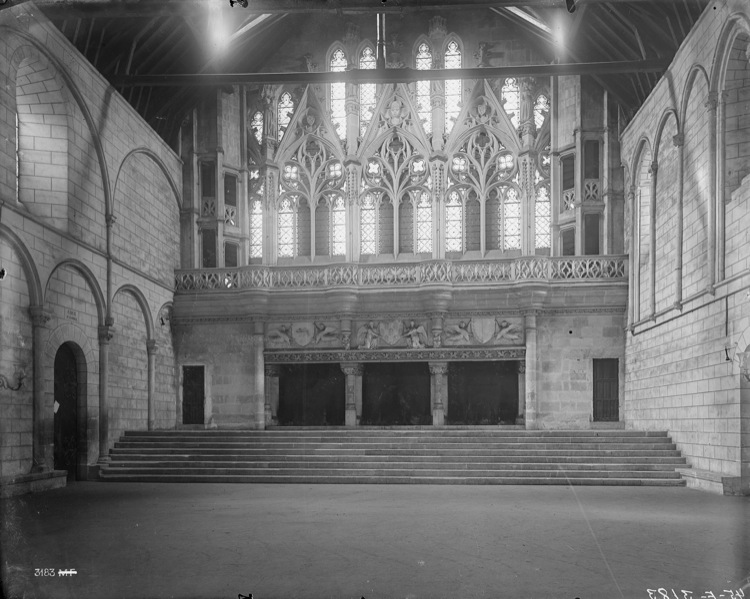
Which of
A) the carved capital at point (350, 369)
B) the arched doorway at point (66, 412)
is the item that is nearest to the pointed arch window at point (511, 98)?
the carved capital at point (350, 369)

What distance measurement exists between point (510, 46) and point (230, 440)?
45.1 feet

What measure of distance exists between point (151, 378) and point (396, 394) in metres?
6.74

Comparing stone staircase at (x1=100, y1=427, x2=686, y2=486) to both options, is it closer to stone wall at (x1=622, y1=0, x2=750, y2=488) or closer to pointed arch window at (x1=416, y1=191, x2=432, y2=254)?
stone wall at (x1=622, y1=0, x2=750, y2=488)

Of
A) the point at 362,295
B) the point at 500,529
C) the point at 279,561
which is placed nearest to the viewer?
the point at 279,561

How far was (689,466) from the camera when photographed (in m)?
14.5

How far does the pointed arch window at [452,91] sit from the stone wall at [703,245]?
21.6 ft

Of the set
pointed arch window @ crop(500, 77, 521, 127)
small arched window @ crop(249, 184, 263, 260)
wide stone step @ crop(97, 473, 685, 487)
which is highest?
pointed arch window @ crop(500, 77, 521, 127)

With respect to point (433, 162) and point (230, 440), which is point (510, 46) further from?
point (230, 440)

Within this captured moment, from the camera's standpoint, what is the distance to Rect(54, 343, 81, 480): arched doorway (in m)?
14.9

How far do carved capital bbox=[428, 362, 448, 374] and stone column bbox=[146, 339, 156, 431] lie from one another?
721 cm

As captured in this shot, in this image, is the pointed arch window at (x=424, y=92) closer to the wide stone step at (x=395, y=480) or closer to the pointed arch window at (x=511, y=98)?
the pointed arch window at (x=511, y=98)

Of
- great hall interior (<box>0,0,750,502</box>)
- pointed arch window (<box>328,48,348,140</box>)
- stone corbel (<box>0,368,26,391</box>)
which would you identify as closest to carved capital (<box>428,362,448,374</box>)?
great hall interior (<box>0,0,750,502</box>)

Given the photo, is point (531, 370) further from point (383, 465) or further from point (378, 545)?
point (378, 545)

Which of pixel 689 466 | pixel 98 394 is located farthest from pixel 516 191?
pixel 98 394
